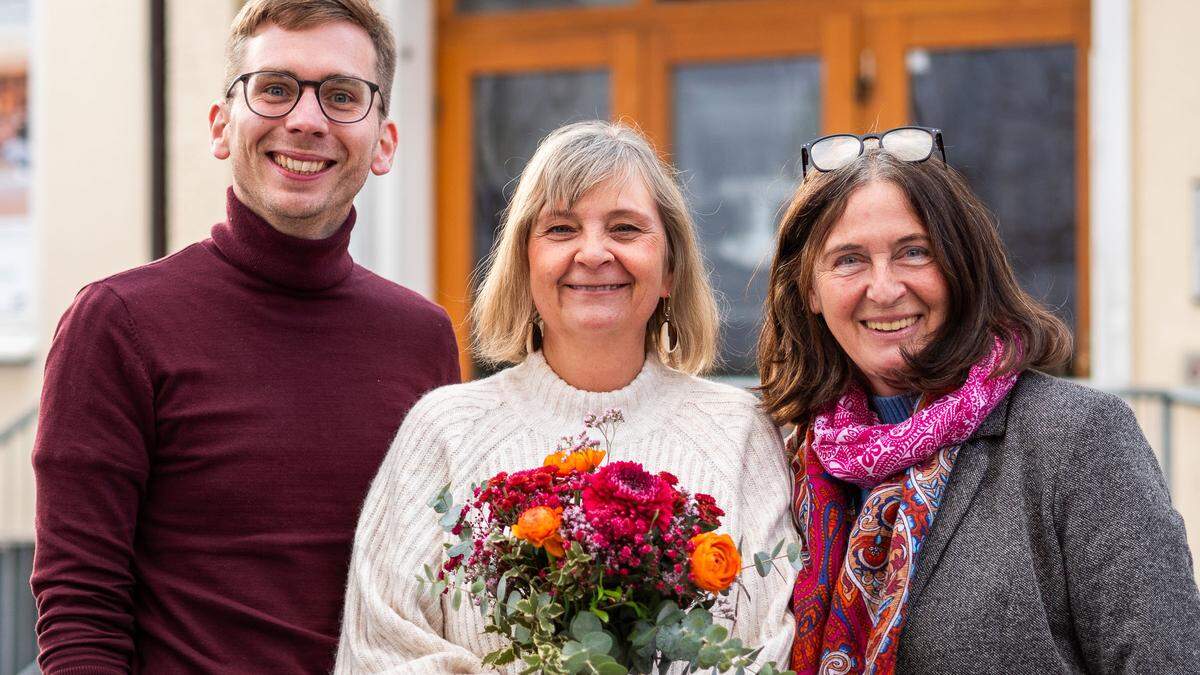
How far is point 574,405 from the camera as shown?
253cm

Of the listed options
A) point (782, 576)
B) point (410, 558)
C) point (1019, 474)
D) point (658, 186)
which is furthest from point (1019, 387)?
point (410, 558)

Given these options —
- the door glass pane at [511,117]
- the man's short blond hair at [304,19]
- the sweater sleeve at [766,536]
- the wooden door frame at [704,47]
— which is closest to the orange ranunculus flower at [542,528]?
the sweater sleeve at [766,536]

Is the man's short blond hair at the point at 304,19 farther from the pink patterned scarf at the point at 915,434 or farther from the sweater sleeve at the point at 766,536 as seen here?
the pink patterned scarf at the point at 915,434

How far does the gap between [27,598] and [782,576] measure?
403 centimetres

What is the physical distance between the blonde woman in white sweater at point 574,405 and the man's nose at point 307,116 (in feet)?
1.30

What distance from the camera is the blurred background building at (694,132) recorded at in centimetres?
525

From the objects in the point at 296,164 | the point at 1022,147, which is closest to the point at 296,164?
the point at 296,164

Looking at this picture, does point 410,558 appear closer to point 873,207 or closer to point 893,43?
point 873,207

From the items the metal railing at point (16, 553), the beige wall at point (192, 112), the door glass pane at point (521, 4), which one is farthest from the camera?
the door glass pane at point (521, 4)

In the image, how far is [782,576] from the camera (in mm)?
2377

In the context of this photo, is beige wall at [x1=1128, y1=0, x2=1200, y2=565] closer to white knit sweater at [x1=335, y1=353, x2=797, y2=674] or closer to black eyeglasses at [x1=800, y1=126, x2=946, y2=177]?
black eyeglasses at [x1=800, y1=126, x2=946, y2=177]

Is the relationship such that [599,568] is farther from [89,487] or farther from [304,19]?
[304,19]

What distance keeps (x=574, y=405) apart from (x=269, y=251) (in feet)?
2.13

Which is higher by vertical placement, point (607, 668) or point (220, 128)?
point (220, 128)
